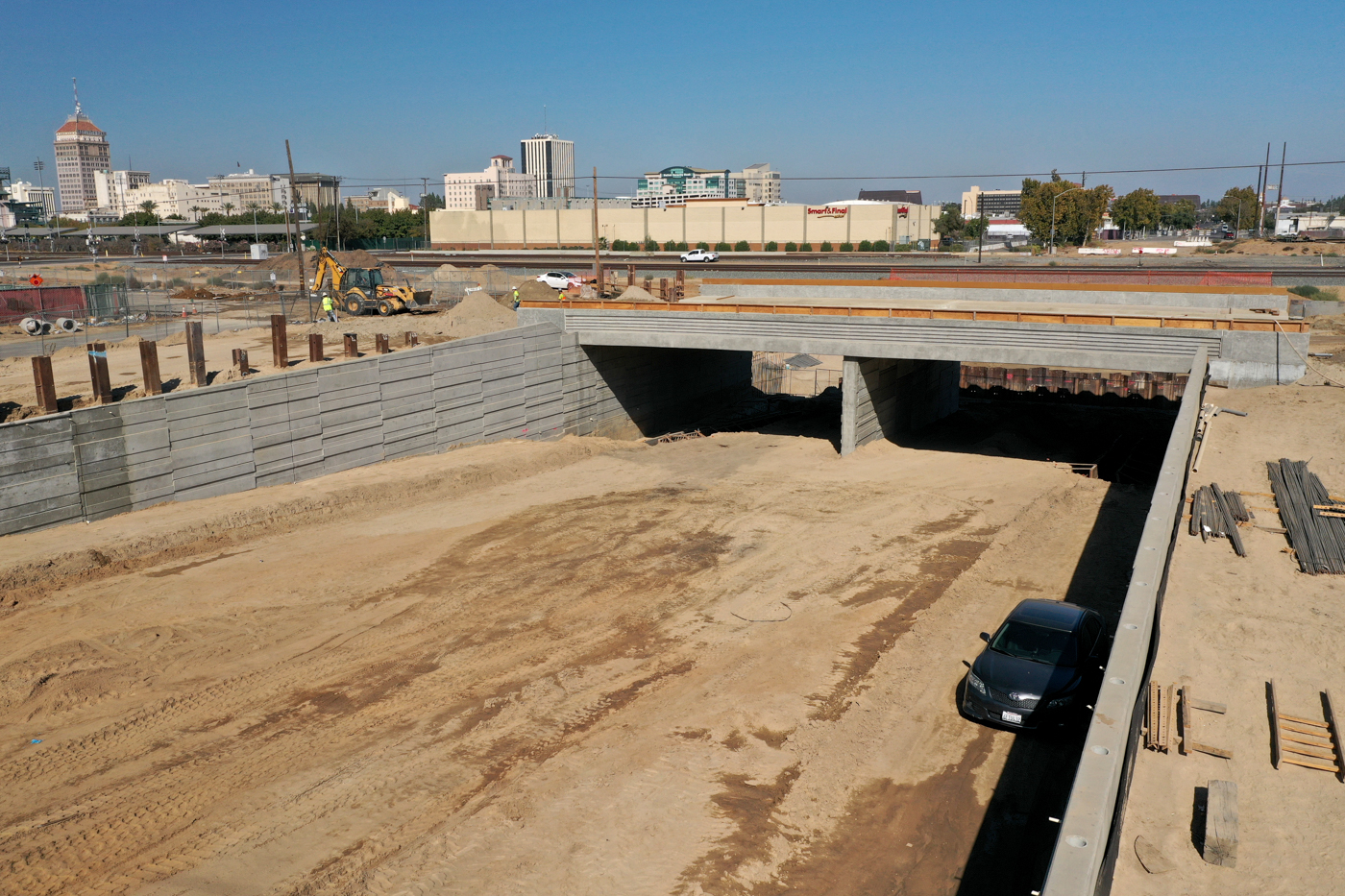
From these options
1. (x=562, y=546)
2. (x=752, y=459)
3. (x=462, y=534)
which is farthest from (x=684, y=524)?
(x=752, y=459)

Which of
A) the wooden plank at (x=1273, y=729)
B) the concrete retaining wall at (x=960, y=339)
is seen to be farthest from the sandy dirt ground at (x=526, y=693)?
the concrete retaining wall at (x=960, y=339)

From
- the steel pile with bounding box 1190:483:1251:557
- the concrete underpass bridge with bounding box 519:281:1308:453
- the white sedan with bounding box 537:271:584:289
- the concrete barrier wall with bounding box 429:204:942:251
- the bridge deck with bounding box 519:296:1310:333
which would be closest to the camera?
the steel pile with bounding box 1190:483:1251:557

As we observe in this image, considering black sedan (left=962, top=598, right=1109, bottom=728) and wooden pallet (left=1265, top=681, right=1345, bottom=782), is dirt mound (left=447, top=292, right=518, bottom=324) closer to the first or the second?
black sedan (left=962, top=598, right=1109, bottom=728)

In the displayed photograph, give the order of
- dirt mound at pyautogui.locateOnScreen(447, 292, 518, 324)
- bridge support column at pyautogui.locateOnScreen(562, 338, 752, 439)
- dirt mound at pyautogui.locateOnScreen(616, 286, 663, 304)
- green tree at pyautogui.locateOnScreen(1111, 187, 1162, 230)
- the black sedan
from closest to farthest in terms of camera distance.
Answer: the black sedan → bridge support column at pyautogui.locateOnScreen(562, 338, 752, 439) → dirt mound at pyautogui.locateOnScreen(447, 292, 518, 324) → dirt mound at pyautogui.locateOnScreen(616, 286, 663, 304) → green tree at pyautogui.locateOnScreen(1111, 187, 1162, 230)

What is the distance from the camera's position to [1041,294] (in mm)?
37938

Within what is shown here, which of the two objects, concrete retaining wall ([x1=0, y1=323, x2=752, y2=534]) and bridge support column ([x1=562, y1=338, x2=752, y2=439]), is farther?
bridge support column ([x1=562, y1=338, x2=752, y2=439])

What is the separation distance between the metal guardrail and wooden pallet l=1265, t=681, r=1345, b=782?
1486mm

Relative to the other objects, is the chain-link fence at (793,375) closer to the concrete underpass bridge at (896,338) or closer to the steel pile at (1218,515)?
the concrete underpass bridge at (896,338)

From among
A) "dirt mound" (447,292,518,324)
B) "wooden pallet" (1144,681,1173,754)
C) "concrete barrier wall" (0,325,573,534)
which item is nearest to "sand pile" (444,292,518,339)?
"dirt mound" (447,292,518,324)

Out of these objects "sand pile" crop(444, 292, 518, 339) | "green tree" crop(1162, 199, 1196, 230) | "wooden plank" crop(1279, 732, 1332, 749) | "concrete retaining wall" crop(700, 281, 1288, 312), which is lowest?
"wooden plank" crop(1279, 732, 1332, 749)

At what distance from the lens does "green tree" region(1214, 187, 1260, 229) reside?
427ft

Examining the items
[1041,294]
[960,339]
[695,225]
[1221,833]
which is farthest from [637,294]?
[695,225]

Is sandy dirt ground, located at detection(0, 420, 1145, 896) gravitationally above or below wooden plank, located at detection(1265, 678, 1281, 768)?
below

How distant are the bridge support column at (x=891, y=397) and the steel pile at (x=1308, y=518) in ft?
41.8
